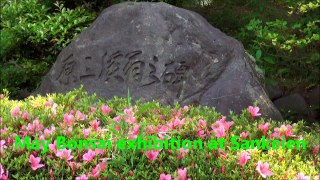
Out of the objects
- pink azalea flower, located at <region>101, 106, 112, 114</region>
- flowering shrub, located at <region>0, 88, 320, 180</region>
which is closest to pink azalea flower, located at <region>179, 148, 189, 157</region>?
flowering shrub, located at <region>0, 88, 320, 180</region>

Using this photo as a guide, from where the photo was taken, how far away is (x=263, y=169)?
224 cm

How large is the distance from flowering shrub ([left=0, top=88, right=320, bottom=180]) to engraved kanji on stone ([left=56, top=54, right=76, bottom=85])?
1.57 meters

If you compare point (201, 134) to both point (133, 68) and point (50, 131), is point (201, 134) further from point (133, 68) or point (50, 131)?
point (133, 68)

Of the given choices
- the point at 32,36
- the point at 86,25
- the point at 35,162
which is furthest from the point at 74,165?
the point at 86,25

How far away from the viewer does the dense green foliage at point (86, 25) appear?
17.5ft

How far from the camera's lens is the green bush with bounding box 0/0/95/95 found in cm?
543

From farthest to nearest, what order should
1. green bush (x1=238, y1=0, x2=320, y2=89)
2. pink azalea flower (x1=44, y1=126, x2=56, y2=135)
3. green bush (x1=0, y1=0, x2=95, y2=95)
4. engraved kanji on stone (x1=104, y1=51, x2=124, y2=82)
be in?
green bush (x1=0, y1=0, x2=95, y2=95) → green bush (x1=238, y1=0, x2=320, y2=89) → engraved kanji on stone (x1=104, y1=51, x2=124, y2=82) → pink azalea flower (x1=44, y1=126, x2=56, y2=135)

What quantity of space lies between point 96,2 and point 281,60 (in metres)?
2.65

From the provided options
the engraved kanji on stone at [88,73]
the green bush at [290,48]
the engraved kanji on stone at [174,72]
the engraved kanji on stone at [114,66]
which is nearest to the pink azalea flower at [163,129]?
the engraved kanji on stone at [174,72]

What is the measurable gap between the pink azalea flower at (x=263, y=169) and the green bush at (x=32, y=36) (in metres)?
Result: 3.62

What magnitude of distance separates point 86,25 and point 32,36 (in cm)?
67

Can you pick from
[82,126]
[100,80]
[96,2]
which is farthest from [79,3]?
[82,126]

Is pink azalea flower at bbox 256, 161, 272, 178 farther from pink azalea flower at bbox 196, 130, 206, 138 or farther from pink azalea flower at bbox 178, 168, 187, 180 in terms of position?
pink azalea flower at bbox 196, 130, 206, 138

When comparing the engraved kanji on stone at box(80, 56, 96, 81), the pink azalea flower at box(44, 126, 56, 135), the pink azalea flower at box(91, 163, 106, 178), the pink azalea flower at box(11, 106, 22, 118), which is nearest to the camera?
the pink azalea flower at box(91, 163, 106, 178)
